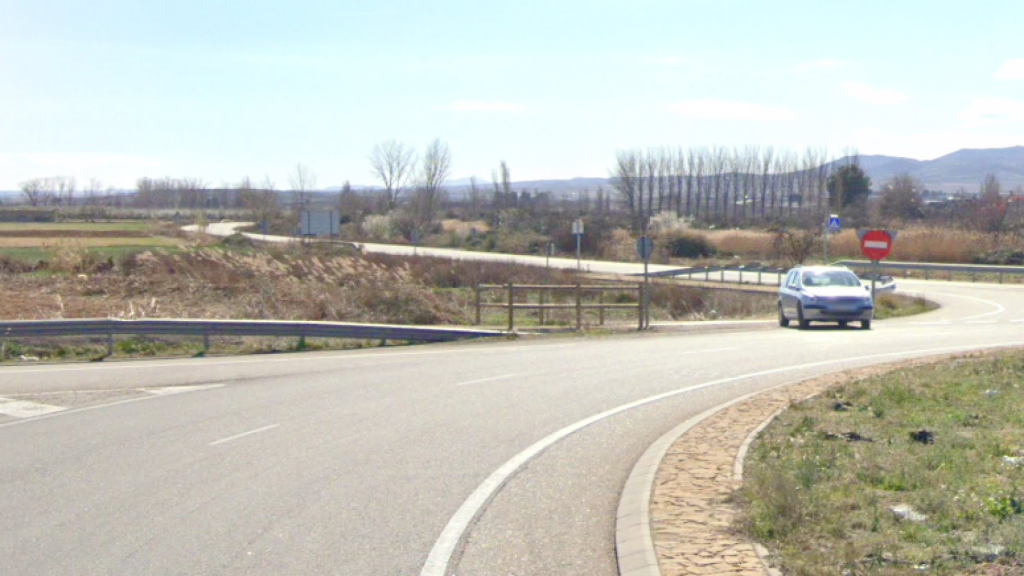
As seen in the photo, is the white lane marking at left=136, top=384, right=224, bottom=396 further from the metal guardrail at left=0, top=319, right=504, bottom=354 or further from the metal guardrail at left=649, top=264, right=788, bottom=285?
the metal guardrail at left=649, top=264, right=788, bottom=285

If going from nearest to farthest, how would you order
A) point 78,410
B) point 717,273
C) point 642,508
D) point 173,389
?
1. point 642,508
2. point 78,410
3. point 173,389
4. point 717,273

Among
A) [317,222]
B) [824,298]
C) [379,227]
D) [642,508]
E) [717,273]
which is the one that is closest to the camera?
[642,508]

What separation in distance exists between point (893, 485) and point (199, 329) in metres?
16.0

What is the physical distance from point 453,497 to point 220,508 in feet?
5.92

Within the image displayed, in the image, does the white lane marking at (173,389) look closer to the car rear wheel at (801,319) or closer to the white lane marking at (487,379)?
the white lane marking at (487,379)

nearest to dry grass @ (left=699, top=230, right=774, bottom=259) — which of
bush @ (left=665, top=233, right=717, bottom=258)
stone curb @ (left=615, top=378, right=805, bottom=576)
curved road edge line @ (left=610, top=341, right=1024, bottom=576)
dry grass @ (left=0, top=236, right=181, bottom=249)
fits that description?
bush @ (left=665, top=233, right=717, bottom=258)

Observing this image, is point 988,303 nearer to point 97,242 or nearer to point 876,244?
point 876,244

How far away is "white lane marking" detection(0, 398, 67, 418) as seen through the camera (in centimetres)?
1273

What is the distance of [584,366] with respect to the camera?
17.5 metres

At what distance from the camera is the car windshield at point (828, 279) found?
26.6 m

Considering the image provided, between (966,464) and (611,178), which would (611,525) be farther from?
(611,178)

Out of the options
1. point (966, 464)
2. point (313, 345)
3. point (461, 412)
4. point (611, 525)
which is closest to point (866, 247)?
point (313, 345)

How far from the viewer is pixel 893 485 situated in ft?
25.1

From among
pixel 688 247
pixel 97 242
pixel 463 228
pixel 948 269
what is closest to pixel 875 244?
pixel 948 269
